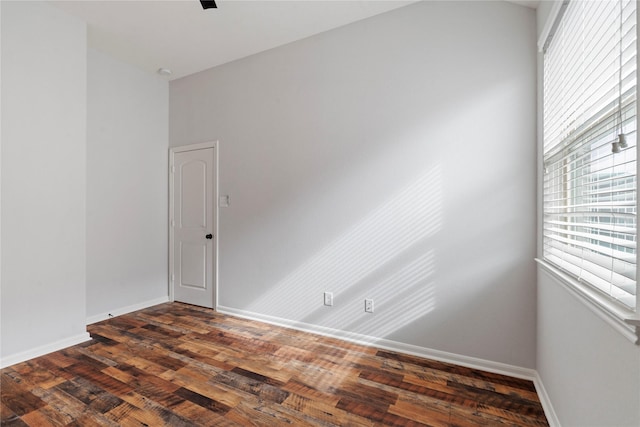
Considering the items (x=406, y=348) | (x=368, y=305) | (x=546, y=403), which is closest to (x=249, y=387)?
(x=368, y=305)

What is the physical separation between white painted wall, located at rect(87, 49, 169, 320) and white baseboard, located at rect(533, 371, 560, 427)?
4158mm

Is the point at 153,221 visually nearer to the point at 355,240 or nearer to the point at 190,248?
the point at 190,248

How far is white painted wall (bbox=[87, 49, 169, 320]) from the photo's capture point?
336 centimetres

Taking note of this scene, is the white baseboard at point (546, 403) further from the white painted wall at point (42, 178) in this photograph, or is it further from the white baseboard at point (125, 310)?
the white baseboard at point (125, 310)

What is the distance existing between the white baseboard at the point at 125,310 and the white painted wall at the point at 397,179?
45.9 inches

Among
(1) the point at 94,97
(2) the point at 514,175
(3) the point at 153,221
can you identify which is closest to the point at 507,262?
(2) the point at 514,175

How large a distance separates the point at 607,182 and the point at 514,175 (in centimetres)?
112

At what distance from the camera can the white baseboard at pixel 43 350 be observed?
7.92ft

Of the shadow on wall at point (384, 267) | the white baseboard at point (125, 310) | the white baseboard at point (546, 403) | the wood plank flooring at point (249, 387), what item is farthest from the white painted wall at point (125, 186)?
the white baseboard at point (546, 403)

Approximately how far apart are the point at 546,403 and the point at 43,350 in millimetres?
3880

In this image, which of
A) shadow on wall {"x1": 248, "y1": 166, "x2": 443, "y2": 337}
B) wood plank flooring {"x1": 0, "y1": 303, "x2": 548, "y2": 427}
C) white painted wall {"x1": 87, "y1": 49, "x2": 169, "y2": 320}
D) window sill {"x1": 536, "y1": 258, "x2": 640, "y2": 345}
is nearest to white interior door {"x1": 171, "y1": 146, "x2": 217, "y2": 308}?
white painted wall {"x1": 87, "y1": 49, "x2": 169, "y2": 320}

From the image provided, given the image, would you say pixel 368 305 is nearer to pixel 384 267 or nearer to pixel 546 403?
pixel 384 267

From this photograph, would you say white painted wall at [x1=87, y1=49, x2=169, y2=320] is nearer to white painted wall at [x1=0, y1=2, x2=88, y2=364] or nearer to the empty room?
the empty room

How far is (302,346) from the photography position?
109 inches
